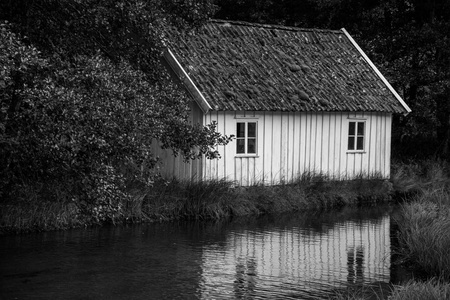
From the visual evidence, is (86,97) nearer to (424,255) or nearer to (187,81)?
(424,255)

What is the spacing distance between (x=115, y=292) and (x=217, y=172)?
10708mm

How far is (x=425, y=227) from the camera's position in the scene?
14.7m

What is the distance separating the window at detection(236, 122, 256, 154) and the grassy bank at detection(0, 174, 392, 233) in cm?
118

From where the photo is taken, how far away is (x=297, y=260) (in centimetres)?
1491

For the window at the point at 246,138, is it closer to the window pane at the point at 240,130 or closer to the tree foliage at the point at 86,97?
the window pane at the point at 240,130

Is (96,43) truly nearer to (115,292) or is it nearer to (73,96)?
(73,96)

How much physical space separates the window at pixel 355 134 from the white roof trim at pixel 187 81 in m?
6.38

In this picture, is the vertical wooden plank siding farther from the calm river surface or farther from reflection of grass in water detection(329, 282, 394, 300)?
reflection of grass in water detection(329, 282, 394, 300)

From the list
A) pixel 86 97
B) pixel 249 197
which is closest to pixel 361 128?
pixel 249 197

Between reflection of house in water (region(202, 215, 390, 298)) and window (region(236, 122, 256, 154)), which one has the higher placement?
window (region(236, 122, 256, 154))

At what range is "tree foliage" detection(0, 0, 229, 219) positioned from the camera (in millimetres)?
13906

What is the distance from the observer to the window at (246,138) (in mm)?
23078

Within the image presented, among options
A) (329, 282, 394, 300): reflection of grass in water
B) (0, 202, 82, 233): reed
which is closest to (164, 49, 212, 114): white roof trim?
(0, 202, 82, 233): reed

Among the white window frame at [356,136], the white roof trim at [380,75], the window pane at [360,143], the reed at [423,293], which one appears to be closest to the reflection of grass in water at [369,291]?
the reed at [423,293]
